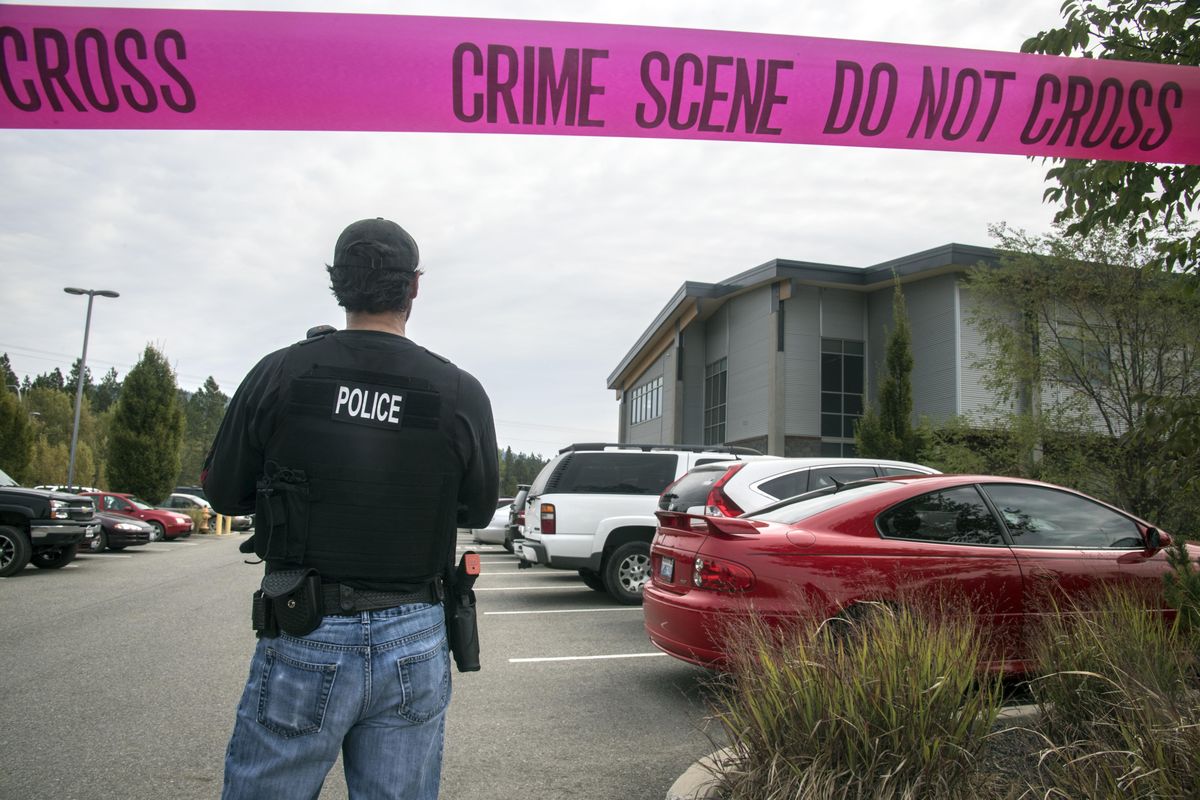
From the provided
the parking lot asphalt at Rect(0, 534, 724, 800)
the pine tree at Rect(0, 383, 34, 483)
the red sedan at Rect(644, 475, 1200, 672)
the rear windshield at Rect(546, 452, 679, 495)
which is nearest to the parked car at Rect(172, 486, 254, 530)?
the parking lot asphalt at Rect(0, 534, 724, 800)

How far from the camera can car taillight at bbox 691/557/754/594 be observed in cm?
520

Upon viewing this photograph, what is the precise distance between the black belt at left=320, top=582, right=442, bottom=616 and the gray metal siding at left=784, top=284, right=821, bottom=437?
29.7 m

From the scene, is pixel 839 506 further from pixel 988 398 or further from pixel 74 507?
pixel 988 398

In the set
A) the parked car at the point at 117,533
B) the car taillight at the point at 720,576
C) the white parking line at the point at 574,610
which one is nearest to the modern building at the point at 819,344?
the white parking line at the point at 574,610

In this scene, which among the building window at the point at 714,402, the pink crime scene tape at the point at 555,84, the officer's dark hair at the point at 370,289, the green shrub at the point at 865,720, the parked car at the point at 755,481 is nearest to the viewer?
→ the officer's dark hair at the point at 370,289

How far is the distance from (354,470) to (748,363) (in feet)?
104

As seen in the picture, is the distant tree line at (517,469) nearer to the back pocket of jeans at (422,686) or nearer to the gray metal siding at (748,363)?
the gray metal siding at (748,363)

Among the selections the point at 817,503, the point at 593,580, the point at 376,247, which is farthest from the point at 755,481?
the point at 376,247

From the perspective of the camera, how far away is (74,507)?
1476 cm

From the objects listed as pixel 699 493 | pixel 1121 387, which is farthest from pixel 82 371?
pixel 1121 387

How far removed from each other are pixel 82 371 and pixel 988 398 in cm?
3187

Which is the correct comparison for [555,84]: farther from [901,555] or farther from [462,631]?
[901,555]

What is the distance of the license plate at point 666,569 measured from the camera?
587 cm

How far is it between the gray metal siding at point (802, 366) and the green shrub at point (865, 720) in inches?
1109
